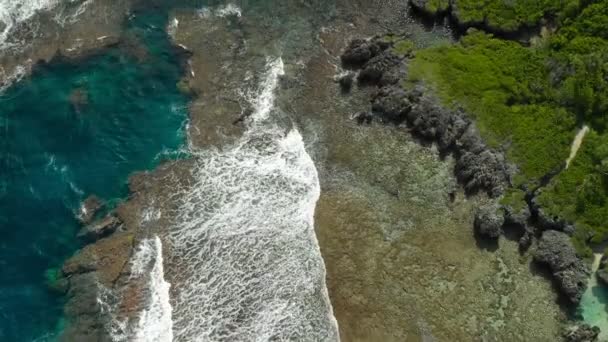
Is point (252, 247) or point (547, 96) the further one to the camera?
point (547, 96)

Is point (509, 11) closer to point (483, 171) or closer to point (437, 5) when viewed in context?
point (437, 5)

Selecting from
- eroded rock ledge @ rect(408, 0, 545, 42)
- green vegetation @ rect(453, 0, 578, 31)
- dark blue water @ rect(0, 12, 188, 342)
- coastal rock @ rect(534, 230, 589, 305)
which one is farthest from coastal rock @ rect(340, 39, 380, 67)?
coastal rock @ rect(534, 230, 589, 305)

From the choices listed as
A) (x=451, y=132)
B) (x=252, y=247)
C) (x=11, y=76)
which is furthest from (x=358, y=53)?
(x=11, y=76)

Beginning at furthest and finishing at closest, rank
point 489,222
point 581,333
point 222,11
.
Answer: point 222,11 < point 489,222 < point 581,333

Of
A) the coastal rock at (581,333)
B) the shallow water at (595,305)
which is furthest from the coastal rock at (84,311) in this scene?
the shallow water at (595,305)

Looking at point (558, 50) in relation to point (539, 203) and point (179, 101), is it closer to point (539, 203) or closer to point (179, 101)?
point (539, 203)
